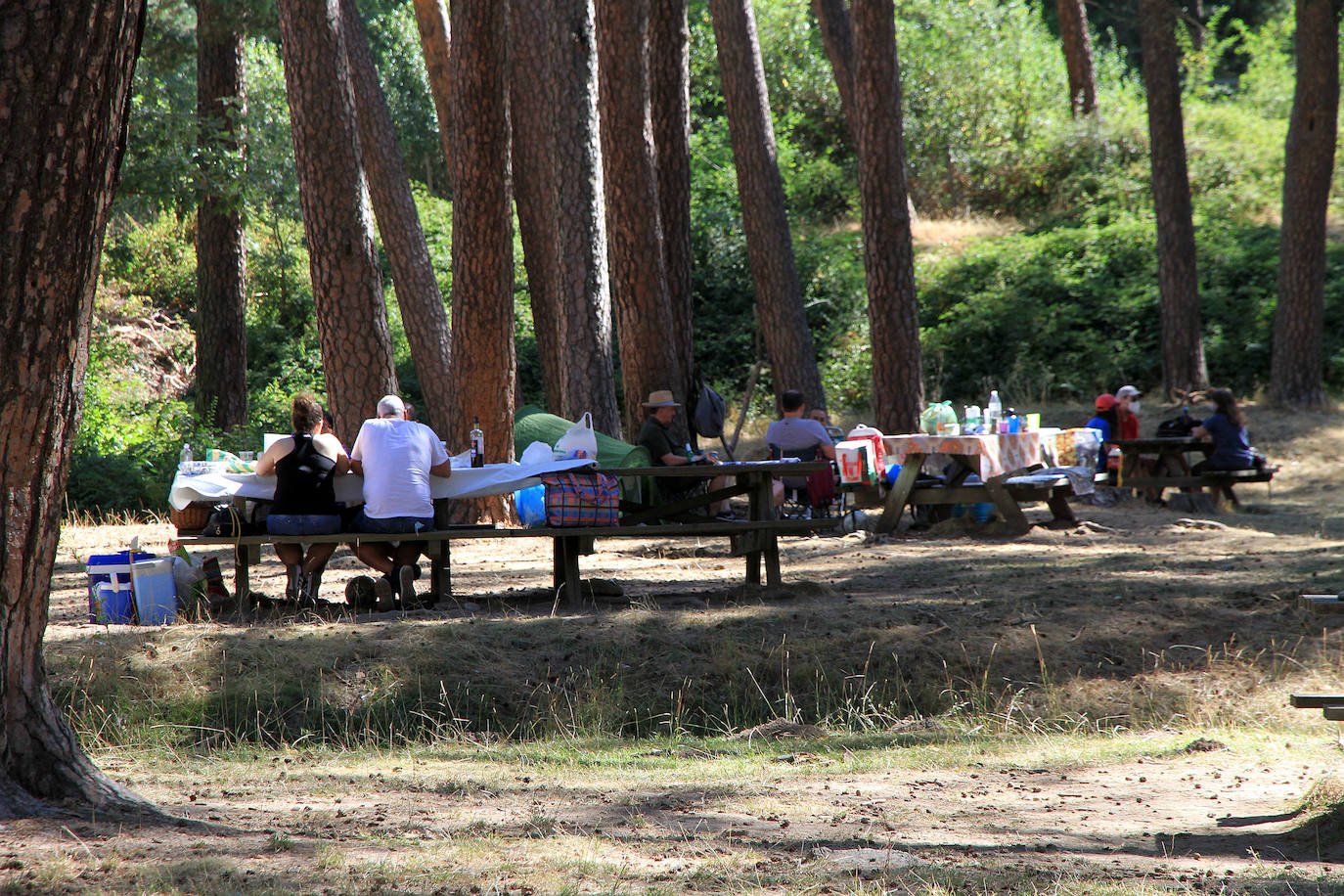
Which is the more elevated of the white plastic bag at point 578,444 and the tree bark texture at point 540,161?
the tree bark texture at point 540,161

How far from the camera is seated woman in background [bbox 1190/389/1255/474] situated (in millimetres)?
12891

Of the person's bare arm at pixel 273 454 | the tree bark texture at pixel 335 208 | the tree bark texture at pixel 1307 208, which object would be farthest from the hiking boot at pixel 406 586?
the tree bark texture at pixel 1307 208

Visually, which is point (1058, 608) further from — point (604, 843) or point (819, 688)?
point (604, 843)

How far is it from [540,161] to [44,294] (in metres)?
10.0

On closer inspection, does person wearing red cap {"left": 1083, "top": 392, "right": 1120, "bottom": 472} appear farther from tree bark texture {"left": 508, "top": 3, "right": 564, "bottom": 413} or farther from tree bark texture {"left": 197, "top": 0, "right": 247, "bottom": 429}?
tree bark texture {"left": 197, "top": 0, "right": 247, "bottom": 429}

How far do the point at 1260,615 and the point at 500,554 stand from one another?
577 centimetres

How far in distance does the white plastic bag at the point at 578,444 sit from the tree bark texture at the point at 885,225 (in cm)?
644

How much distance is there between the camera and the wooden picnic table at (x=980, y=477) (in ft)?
35.7

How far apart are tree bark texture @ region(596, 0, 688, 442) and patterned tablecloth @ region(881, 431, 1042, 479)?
192 cm

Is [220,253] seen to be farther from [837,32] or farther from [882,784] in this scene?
[882,784]

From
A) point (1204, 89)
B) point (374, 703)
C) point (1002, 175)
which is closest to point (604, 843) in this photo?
point (374, 703)

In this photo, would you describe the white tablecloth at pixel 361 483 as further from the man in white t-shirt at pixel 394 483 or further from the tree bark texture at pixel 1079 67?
the tree bark texture at pixel 1079 67

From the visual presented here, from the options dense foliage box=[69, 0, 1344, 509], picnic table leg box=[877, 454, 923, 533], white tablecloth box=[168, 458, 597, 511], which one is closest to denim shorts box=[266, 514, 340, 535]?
white tablecloth box=[168, 458, 597, 511]

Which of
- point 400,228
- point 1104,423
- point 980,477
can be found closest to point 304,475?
point 980,477
